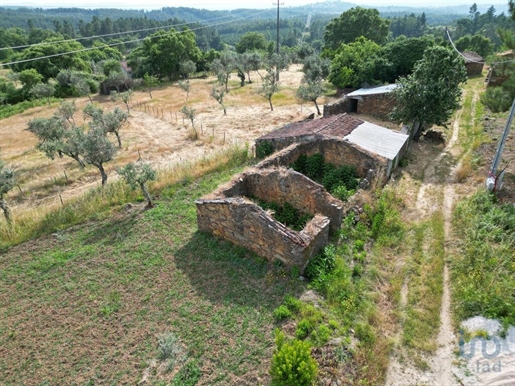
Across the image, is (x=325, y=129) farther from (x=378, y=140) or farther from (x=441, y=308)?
(x=441, y=308)

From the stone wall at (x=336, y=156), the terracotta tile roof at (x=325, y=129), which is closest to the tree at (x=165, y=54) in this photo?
the terracotta tile roof at (x=325, y=129)

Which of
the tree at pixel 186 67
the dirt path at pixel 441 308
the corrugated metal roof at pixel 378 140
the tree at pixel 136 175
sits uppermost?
the tree at pixel 186 67

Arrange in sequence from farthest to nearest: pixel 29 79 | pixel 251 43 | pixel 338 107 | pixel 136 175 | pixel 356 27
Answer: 1. pixel 251 43
2. pixel 356 27
3. pixel 29 79
4. pixel 338 107
5. pixel 136 175

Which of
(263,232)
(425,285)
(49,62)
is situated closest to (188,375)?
(263,232)

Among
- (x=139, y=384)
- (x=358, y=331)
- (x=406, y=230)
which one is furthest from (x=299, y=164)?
(x=139, y=384)

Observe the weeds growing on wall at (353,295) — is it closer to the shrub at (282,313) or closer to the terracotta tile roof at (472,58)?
the shrub at (282,313)

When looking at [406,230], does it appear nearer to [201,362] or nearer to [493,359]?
[493,359]
